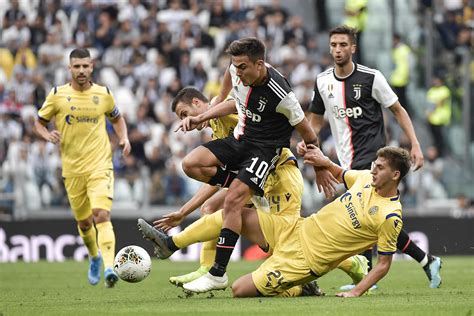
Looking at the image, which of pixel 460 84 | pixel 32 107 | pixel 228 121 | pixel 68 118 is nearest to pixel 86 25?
pixel 32 107

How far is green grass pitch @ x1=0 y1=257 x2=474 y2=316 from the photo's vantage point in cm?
844

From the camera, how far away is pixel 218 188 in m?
10.8

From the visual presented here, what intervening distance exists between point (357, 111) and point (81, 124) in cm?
349

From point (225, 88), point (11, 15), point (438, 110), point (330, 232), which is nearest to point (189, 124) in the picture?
point (225, 88)

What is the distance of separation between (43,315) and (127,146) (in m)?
4.36

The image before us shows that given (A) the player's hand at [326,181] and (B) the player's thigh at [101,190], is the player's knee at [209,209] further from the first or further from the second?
(B) the player's thigh at [101,190]

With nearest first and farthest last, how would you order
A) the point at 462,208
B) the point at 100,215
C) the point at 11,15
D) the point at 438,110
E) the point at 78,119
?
1. the point at 100,215
2. the point at 78,119
3. the point at 462,208
4. the point at 438,110
5. the point at 11,15

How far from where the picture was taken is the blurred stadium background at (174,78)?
19156 millimetres

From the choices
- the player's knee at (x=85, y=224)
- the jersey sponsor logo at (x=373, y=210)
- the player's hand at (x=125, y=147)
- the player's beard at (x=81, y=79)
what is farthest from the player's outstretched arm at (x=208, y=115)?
the player's knee at (x=85, y=224)

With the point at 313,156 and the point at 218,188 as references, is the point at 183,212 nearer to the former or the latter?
the point at 218,188

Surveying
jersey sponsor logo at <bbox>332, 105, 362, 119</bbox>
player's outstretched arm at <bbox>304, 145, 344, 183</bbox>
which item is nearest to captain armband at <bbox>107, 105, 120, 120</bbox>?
jersey sponsor logo at <bbox>332, 105, 362, 119</bbox>

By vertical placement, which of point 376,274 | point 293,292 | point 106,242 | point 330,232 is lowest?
point 106,242

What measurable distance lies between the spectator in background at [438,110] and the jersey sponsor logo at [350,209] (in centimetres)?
1232

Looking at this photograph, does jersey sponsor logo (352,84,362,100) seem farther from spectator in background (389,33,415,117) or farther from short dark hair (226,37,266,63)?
spectator in background (389,33,415,117)
